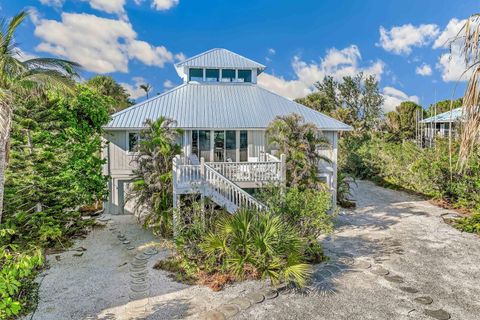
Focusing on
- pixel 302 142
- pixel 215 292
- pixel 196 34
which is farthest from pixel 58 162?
pixel 196 34

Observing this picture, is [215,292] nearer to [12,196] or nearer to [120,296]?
[120,296]

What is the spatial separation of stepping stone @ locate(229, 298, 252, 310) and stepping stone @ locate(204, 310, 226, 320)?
532 mm

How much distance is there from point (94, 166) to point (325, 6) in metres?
21.9

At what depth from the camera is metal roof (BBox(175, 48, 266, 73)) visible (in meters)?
17.6

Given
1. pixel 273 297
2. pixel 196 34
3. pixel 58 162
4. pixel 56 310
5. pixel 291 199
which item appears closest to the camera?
pixel 56 310

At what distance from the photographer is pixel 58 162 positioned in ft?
37.2

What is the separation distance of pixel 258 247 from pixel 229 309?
1724 mm

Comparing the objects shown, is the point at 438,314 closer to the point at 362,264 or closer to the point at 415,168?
the point at 362,264

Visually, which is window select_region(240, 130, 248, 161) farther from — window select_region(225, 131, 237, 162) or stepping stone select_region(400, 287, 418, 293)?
stepping stone select_region(400, 287, 418, 293)

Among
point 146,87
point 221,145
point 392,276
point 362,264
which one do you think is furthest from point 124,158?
point 146,87

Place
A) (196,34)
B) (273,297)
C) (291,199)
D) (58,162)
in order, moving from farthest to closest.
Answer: (196,34), (58,162), (291,199), (273,297)

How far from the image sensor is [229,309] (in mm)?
7055

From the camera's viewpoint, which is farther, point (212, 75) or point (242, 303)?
point (212, 75)

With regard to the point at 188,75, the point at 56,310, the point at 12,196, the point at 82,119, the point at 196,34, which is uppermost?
the point at 196,34
